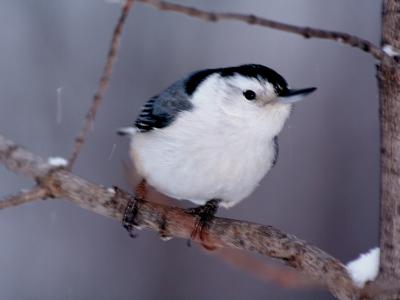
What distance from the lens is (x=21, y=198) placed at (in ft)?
4.10

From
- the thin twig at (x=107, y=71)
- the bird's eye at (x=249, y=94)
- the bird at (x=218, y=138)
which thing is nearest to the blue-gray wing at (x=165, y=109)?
the bird at (x=218, y=138)

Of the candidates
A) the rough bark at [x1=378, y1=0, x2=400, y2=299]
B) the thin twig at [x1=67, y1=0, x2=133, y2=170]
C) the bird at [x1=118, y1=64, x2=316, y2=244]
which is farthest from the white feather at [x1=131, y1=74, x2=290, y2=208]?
the thin twig at [x1=67, y1=0, x2=133, y2=170]

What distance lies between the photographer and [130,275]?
9.05 ft

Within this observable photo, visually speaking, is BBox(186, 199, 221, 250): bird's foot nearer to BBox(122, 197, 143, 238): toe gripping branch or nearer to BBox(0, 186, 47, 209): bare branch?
BBox(122, 197, 143, 238): toe gripping branch

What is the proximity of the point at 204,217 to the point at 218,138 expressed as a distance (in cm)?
18

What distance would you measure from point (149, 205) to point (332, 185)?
4.94ft

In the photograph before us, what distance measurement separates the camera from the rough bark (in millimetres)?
1132

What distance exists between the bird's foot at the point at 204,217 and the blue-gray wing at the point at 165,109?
21cm

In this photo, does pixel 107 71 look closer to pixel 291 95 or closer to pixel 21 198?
pixel 21 198

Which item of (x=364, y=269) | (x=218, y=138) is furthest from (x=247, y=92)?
(x=364, y=269)

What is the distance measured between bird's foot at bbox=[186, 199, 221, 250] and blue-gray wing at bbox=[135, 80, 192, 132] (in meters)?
0.21

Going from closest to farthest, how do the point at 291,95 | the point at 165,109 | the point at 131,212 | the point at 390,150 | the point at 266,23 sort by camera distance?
the point at 266,23 → the point at 390,150 → the point at 291,95 → the point at 131,212 → the point at 165,109

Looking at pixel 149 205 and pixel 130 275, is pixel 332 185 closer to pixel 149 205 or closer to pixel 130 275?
pixel 130 275

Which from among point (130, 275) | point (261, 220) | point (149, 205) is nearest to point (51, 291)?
point (130, 275)
